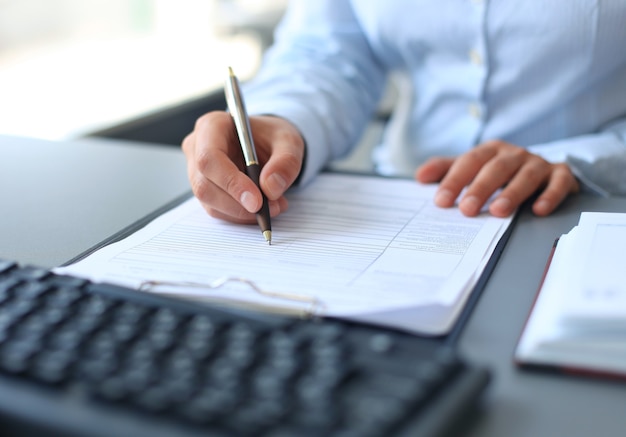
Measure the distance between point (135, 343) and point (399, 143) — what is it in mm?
753

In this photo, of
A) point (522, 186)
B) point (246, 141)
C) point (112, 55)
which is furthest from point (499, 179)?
point (112, 55)

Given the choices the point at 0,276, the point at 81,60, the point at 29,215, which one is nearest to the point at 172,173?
the point at 29,215

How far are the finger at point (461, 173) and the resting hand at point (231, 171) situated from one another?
0.14m

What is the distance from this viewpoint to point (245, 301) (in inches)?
18.8

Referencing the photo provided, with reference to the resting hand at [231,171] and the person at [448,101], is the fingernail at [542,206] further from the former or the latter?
the resting hand at [231,171]

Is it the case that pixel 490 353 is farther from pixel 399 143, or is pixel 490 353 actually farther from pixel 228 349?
pixel 399 143

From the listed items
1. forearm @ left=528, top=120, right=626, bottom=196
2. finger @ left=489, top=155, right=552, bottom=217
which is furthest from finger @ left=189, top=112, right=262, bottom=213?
forearm @ left=528, top=120, right=626, bottom=196

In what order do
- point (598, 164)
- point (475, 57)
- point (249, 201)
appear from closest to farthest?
1. point (249, 201)
2. point (598, 164)
3. point (475, 57)

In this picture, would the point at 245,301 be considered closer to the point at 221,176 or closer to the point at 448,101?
the point at 221,176

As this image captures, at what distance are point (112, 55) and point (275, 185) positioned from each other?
1.49 metres

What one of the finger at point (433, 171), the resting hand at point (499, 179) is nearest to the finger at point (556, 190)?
the resting hand at point (499, 179)

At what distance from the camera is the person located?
688 mm

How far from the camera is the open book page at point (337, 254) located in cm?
48

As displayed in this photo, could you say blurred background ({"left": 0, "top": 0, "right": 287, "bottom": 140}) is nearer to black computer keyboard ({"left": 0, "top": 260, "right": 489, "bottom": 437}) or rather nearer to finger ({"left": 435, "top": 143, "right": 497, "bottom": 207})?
finger ({"left": 435, "top": 143, "right": 497, "bottom": 207})
